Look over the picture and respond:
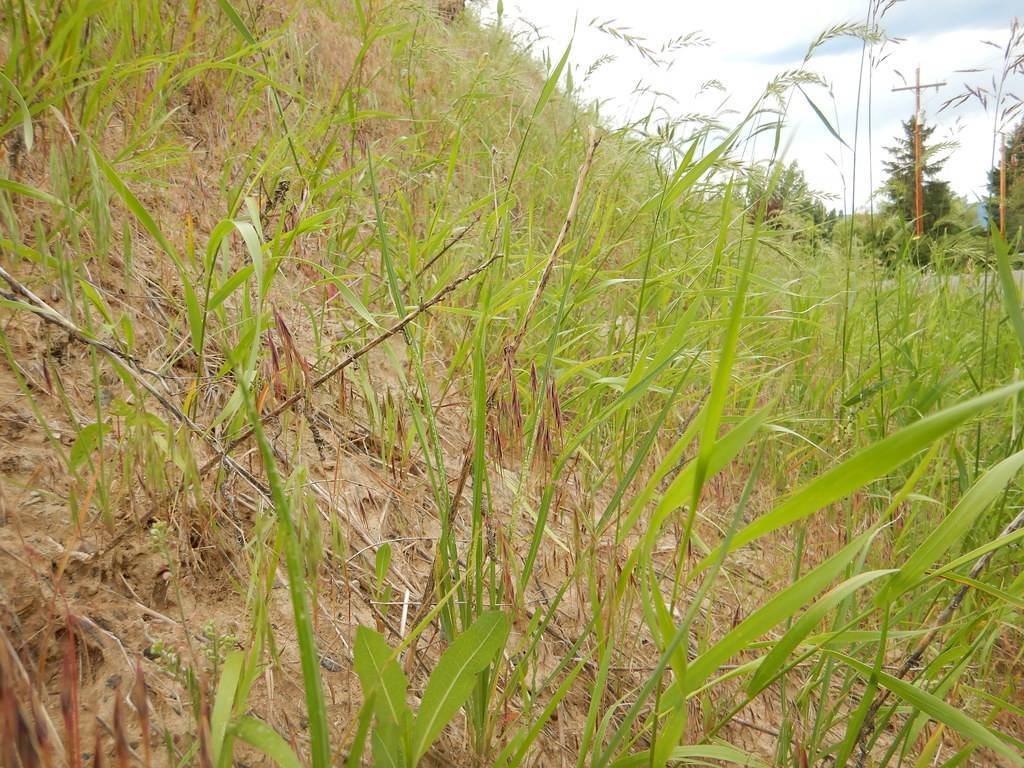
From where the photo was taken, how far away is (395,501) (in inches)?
54.4

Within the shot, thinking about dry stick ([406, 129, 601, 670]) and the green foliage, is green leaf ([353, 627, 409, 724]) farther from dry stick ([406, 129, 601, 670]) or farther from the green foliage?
dry stick ([406, 129, 601, 670])

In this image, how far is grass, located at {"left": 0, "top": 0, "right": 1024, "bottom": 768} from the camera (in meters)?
0.71

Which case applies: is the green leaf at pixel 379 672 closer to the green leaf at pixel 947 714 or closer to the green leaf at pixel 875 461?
the green leaf at pixel 875 461

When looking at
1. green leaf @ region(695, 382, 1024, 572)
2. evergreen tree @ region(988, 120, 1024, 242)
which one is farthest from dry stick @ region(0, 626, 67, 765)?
evergreen tree @ region(988, 120, 1024, 242)

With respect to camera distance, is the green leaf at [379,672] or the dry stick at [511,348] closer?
the green leaf at [379,672]

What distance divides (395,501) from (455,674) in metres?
0.65

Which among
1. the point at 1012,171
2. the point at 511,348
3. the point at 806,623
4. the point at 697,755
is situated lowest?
the point at 697,755

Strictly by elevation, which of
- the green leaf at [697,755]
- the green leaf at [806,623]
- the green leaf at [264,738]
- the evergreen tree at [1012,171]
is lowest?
the green leaf at [697,755]

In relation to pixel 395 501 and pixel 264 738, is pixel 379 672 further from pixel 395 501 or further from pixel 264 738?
pixel 395 501

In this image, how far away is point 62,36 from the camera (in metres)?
1.13

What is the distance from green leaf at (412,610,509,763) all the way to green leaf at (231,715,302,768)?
17 centimetres

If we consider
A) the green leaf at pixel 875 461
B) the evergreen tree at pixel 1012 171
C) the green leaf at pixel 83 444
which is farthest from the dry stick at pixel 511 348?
the evergreen tree at pixel 1012 171

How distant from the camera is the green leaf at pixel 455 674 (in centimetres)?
75

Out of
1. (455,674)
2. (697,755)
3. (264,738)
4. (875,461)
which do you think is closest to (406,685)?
(455,674)
